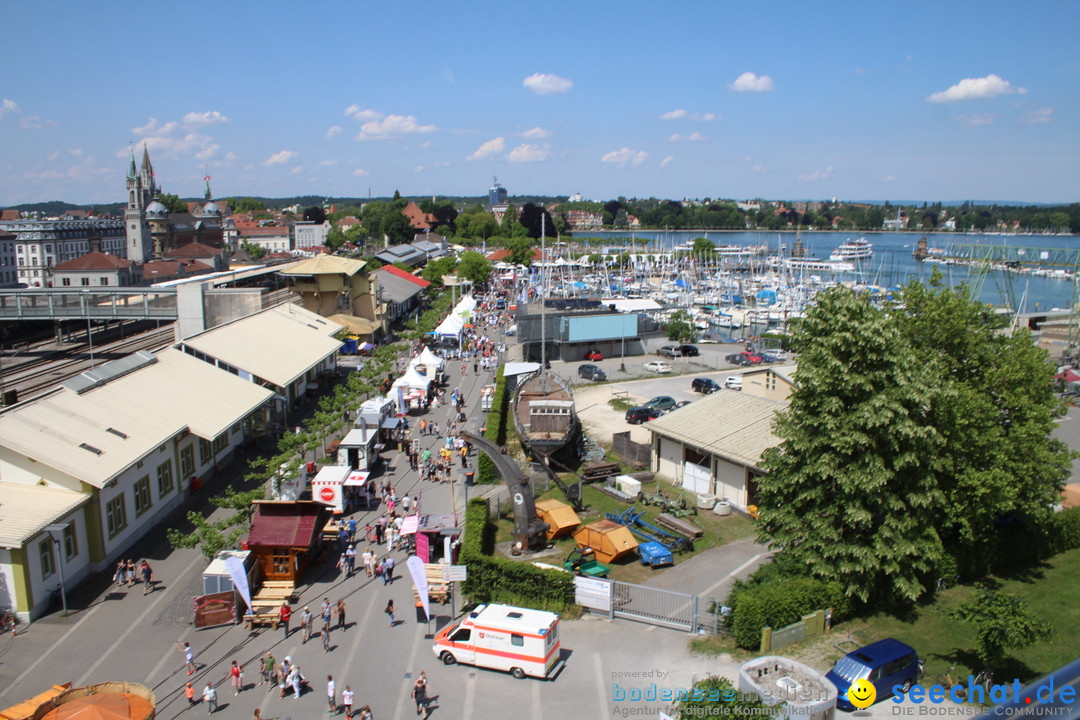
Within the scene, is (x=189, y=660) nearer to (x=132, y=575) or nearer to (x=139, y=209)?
(x=132, y=575)

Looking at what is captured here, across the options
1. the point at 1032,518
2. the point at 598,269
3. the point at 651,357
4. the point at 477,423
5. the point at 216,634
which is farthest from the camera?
the point at 598,269

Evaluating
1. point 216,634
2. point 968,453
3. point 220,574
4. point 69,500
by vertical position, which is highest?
point 968,453

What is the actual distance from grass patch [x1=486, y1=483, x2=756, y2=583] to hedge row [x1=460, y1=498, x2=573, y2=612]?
2.22 meters

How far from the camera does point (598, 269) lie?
115m

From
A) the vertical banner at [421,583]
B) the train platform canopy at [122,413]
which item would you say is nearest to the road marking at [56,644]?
the train platform canopy at [122,413]

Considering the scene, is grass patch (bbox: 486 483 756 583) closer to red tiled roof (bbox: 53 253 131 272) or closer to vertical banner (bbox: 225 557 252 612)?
vertical banner (bbox: 225 557 252 612)

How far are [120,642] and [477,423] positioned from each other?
18856mm

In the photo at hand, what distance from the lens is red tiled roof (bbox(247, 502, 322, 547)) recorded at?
19094 millimetres

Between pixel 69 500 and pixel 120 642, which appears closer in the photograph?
pixel 120 642

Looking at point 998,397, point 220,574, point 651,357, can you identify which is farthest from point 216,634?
point 651,357

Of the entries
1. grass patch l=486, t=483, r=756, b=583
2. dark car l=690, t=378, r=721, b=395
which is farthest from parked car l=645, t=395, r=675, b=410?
grass patch l=486, t=483, r=756, b=583

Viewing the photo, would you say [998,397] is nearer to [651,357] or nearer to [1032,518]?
[1032,518]

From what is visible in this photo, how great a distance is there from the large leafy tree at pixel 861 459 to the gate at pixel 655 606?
285 centimetres

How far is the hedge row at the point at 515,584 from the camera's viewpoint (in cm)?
1805
